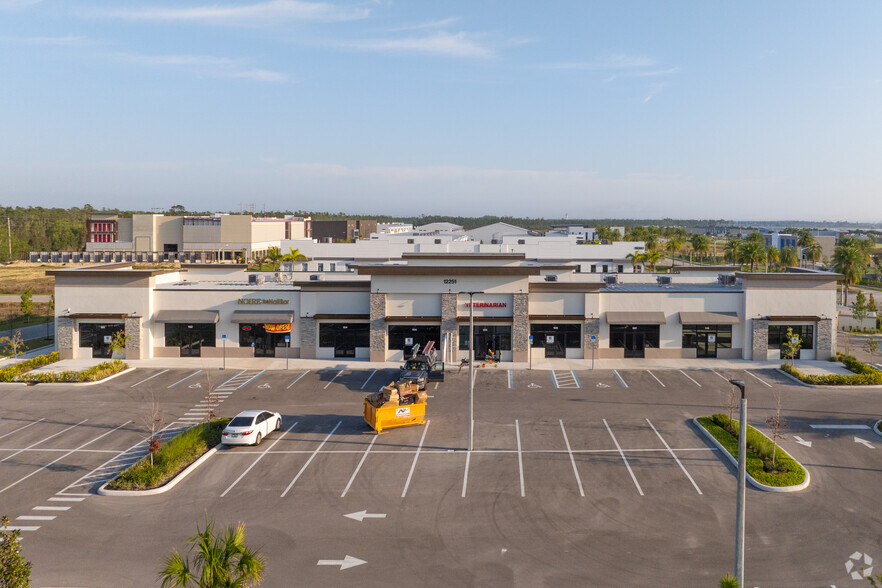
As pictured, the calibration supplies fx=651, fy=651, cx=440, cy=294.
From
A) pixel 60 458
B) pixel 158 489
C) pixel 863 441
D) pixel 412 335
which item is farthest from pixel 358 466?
pixel 863 441

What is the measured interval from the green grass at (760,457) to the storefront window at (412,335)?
64.7 ft

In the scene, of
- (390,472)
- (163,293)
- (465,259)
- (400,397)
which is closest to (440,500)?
(390,472)

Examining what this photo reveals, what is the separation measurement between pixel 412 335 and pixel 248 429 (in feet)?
61.0

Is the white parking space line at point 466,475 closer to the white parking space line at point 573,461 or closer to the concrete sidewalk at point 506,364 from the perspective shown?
the white parking space line at point 573,461

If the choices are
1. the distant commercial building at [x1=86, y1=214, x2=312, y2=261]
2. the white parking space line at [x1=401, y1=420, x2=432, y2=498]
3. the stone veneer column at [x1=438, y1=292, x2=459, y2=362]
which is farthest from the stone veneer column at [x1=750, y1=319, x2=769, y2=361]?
the distant commercial building at [x1=86, y1=214, x2=312, y2=261]

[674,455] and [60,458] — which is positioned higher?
[674,455]

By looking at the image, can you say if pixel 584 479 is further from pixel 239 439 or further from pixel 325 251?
pixel 325 251

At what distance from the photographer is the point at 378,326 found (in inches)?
1735

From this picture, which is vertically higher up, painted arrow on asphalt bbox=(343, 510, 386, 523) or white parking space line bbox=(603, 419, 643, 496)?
white parking space line bbox=(603, 419, 643, 496)

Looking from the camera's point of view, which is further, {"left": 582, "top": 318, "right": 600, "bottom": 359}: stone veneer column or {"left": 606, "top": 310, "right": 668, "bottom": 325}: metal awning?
{"left": 582, "top": 318, "right": 600, "bottom": 359}: stone veneer column

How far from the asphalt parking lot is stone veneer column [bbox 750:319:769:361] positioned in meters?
8.22

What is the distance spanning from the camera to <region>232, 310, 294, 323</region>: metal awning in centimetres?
4441

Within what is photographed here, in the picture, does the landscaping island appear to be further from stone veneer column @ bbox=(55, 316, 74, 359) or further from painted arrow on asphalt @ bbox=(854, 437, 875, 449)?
painted arrow on asphalt @ bbox=(854, 437, 875, 449)

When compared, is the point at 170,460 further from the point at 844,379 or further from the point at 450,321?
the point at 844,379
